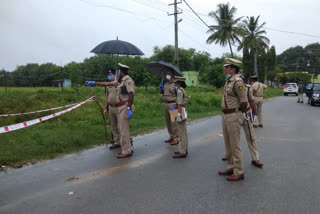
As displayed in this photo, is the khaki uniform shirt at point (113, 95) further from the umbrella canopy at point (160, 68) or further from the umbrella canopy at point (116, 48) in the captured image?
the umbrella canopy at point (160, 68)

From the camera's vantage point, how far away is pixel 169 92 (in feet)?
22.4

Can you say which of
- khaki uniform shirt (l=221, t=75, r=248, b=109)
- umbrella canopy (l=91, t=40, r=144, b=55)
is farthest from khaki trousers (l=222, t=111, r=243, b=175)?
umbrella canopy (l=91, t=40, r=144, b=55)

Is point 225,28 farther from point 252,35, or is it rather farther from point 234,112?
point 234,112

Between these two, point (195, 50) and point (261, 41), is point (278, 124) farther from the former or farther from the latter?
point (195, 50)

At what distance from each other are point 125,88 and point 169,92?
1.48 m

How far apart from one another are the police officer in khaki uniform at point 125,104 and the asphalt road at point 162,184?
367 millimetres

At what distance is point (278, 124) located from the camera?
10.5 meters

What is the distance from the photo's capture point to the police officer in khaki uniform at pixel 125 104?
564cm

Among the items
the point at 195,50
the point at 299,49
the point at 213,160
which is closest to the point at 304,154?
the point at 213,160

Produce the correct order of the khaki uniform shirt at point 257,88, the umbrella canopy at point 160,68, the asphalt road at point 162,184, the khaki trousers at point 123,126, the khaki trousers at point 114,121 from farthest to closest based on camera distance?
1. the khaki uniform shirt at point 257,88
2. the umbrella canopy at point 160,68
3. the khaki trousers at point 114,121
4. the khaki trousers at point 123,126
5. the asphalt road at point 162,184

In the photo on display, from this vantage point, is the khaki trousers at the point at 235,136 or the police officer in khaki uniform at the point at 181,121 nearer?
the khaki trousers at the point at 235,136

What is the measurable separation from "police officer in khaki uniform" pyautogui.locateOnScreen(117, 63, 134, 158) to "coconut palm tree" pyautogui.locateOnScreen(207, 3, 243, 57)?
103ft

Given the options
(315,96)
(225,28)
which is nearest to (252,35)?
(225,28)

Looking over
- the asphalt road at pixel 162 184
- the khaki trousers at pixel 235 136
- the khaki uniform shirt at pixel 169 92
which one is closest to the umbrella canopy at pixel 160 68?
the khaki uniform shirt at pixel 169 92
